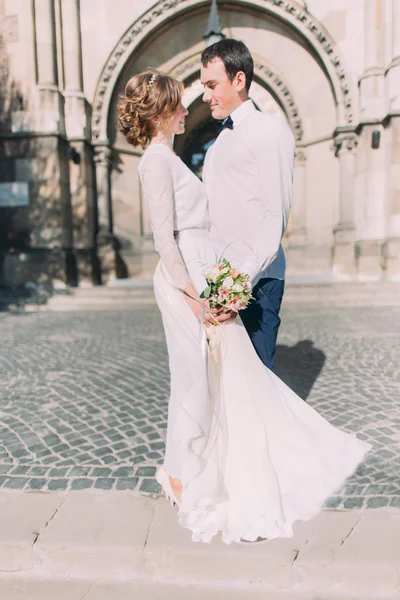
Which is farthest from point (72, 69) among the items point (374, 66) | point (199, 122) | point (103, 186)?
point (374, 66)

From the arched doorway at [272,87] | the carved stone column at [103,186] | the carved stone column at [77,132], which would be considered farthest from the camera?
the carved stone column at [103,186]

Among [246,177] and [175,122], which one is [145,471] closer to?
[246,177]

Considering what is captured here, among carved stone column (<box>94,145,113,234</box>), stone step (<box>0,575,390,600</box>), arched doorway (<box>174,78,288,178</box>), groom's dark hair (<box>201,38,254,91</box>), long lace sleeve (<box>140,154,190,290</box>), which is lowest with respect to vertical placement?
stone step (<box>0,575,390,600</box>)

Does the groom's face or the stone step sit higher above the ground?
the groom's face

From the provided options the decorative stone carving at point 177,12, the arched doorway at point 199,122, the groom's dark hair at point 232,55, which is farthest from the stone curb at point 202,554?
the arched doorway at point 199,122

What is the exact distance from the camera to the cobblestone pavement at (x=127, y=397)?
2670mm

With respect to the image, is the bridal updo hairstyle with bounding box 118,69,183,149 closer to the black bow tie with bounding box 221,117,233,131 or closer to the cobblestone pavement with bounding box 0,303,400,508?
the black bow tie with bounding box 221,117,233,131

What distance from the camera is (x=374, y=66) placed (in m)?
11.4

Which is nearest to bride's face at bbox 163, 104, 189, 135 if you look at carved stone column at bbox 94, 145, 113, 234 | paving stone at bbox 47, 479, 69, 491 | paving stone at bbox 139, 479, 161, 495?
paving stone at bbox 139, 479, 161, 495

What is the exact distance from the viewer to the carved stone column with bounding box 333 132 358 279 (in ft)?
40.3

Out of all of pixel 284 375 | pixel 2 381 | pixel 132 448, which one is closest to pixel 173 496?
pixel 132 448

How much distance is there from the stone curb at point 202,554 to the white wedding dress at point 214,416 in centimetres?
9

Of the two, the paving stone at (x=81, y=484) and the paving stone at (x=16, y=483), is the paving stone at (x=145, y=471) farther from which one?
the paving stone at (x=16, y=483)

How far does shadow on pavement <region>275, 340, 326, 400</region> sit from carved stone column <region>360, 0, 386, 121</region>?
8041mm
